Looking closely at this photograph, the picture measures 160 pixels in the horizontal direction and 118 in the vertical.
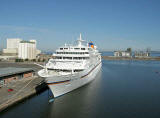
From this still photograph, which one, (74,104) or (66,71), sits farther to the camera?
(66,71)

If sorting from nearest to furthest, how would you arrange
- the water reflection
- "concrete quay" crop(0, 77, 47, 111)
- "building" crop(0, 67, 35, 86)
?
1. the water reflection
2. "concrete quay" crop(0, 77, 47, 111)
3. "building" crop(0, 67, 35, 86)

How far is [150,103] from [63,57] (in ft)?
50.8

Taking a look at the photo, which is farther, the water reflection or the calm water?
the water reflection

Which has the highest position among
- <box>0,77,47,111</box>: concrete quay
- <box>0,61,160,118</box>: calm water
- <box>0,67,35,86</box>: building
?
<box>0,67,35,86</box>: building

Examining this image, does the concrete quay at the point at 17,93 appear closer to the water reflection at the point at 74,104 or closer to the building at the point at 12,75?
the building at the point at 12,75

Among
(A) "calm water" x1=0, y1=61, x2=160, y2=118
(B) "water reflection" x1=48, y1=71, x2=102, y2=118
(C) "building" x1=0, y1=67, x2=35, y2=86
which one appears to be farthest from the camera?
(C) "building" x1=0, y1=67, x2=35, y2=86

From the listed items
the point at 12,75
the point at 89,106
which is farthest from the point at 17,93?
the point at 89,106

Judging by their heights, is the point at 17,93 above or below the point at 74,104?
above

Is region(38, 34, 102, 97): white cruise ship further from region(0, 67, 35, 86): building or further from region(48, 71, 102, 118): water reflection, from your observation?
region(0, 67, 35, 86): building

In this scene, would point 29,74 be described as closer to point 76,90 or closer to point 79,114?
point 76,90

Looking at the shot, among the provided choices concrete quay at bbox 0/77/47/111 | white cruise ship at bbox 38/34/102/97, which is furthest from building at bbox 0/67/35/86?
white cruise ship at bbox 38/34/102/97

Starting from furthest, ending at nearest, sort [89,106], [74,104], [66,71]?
1. [66,71]
2. [74,104]
3. [89,106]

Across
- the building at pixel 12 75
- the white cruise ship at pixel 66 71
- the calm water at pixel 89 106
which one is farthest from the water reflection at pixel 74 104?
the building at pixel 12 75

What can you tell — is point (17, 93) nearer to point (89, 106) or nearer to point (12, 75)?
point (12, 75)
